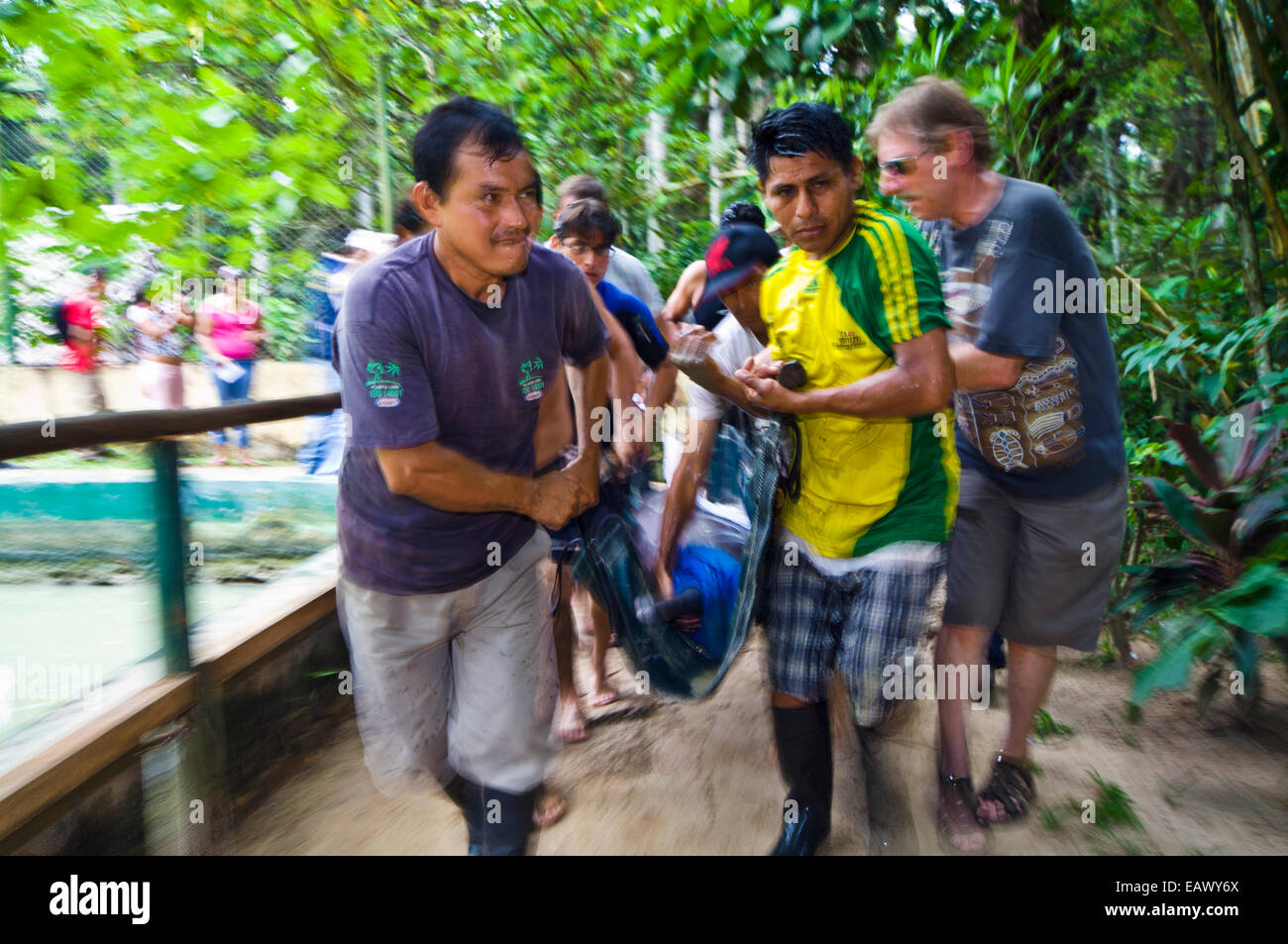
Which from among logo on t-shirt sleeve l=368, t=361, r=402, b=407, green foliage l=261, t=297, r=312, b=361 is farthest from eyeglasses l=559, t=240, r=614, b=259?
green foliage l=261, t=297, r=312, b=361

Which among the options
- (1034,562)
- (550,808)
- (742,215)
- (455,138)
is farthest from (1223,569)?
(455,138)

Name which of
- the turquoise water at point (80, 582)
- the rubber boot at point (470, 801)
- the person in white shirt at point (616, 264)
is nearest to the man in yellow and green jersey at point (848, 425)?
the rubber boot at point (470, 801)

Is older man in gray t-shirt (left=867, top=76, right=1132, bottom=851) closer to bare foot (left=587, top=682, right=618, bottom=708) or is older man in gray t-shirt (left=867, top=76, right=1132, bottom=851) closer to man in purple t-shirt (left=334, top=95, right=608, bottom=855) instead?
man in purple t-shirt (left=334, top=95, right=608, bottom=855)

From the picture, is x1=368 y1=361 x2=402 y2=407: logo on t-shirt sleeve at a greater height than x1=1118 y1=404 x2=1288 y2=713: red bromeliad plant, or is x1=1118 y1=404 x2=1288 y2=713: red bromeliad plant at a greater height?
x1=368 y1=361 x2=402 y2=407: logo on t-shirt sleeve

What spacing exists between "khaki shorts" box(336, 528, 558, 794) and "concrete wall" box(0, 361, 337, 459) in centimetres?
145

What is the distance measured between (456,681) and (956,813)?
1465 mm

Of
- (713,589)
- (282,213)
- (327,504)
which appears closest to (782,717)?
(713,589)

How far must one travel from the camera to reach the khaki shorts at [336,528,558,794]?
7.15 feet

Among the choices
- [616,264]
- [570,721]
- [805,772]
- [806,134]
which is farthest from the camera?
[616,264]

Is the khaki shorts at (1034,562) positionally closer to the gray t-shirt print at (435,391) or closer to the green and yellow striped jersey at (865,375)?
the green and yellow striped jersey at (865,375)

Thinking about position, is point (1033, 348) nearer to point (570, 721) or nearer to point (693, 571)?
point (693, 571)

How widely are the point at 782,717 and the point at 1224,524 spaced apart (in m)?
1.80

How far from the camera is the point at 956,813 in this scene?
8.71 feet

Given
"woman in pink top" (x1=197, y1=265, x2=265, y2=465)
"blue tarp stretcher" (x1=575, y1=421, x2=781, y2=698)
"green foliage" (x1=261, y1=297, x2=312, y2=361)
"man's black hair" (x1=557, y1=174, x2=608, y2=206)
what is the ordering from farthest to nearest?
"green foliage" (x1=261, y1=297, x2=312, y2=361) → "woman in pink top" (x1=197, y1=265, x2=265, y2=465) → "man's black hair" (x1=557, y1=174, x2=608, y2=206) → "blue tarp stretcher" (x1=575, y1=421, x2=781, y2=698)
